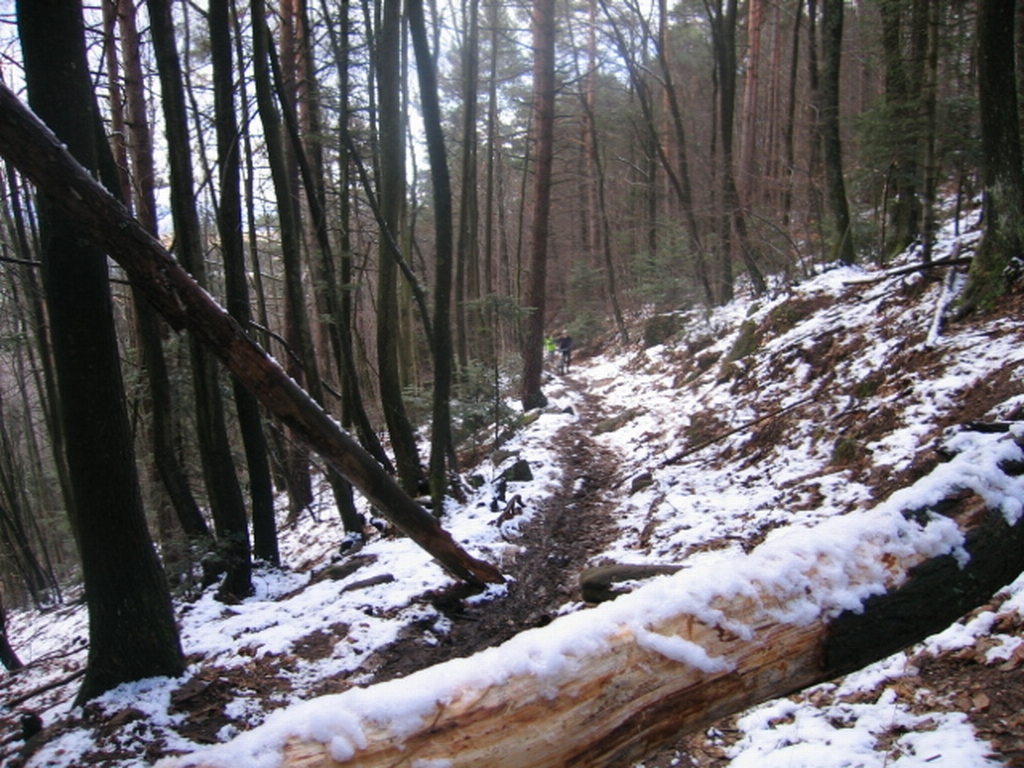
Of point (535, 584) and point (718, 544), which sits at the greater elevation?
point (718, 544)

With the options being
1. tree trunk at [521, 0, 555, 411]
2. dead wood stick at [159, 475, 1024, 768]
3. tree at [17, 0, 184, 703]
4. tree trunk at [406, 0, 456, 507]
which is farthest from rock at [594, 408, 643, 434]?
dead wood stick at [159, 475, 1024, 768]

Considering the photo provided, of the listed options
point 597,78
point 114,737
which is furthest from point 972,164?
point 597,78

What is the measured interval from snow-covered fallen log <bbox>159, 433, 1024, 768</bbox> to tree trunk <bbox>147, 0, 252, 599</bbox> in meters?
5.79

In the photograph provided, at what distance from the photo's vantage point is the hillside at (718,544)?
122 inches

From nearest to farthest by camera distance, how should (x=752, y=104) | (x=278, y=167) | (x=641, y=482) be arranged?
(x=278, y=167) → (x=641, y=482) → (x=752, y=104)

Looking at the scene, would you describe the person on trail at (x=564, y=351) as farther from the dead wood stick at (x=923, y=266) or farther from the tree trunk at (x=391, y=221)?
the tree trunk at (x=391, y=221)

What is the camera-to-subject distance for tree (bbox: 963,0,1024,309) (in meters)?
6.25

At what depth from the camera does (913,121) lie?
8922 millimetres

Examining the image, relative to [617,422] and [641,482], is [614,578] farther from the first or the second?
[617,422]

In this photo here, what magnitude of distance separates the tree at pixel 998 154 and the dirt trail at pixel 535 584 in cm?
505

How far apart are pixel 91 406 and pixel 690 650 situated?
4081 millimetres

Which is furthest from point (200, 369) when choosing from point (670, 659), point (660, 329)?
point (660, 329)

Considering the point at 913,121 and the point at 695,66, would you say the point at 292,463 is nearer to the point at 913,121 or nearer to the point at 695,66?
the point at 913,121

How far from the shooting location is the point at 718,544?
5.74 m
